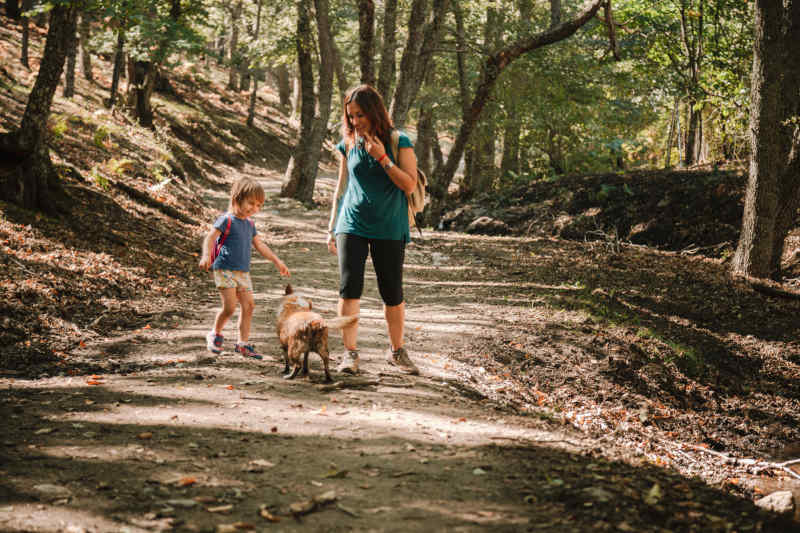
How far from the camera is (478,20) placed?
25938 millimetres

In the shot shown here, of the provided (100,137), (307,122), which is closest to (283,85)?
(307,122)

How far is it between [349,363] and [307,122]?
16.8m

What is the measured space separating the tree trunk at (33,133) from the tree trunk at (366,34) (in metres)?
7.34

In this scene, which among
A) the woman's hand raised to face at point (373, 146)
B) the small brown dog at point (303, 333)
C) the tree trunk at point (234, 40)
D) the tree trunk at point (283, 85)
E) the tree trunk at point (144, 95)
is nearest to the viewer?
the woman's hand raised to face at point (373, 146)

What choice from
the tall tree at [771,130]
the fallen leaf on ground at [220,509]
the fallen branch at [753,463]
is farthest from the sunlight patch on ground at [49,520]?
the tall tree at [771,130]

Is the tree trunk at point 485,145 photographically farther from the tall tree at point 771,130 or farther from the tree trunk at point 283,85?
the tree trunk at point 283,85

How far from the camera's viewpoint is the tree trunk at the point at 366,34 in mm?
14383

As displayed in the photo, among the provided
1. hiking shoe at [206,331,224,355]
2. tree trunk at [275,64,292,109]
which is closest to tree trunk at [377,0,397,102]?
hiking shoe at [206,331,224,355]

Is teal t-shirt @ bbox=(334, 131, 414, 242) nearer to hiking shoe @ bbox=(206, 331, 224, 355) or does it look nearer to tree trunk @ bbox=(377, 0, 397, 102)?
hiking shoe @ bbox=(206, 331, 224, 355)

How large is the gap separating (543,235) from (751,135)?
651 cm

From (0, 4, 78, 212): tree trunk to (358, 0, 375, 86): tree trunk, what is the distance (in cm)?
734

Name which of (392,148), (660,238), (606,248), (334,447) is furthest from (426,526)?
(660,238)

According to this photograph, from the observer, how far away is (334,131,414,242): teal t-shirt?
4.84 m

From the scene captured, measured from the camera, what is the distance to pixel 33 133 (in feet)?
28.2
